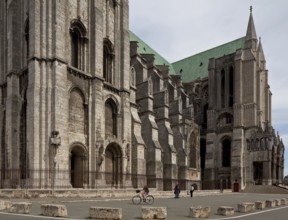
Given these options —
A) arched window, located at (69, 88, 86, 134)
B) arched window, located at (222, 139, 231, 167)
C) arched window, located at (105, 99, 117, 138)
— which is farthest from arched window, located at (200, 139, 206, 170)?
arched window, located at (69, 88, 86, 134)

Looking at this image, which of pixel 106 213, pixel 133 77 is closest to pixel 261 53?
pixel 133 77

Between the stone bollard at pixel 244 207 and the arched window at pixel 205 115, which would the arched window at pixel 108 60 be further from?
the arched window at pixel 205 115

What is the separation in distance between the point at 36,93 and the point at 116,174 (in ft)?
33.6

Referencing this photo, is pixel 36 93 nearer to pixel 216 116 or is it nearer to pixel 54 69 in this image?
pixel 54 69

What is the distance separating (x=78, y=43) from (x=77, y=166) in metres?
9.53

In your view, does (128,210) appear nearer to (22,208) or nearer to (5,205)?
(22,208)

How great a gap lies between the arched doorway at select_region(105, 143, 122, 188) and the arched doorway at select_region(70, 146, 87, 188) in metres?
3.17

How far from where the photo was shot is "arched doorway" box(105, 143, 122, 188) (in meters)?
31.8

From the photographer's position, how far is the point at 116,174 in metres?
32.2

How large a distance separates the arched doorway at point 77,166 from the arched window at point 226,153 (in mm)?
31597

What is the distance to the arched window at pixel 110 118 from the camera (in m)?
32.5

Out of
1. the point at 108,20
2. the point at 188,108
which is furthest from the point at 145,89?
the point at 188,108

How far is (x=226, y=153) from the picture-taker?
5634cm

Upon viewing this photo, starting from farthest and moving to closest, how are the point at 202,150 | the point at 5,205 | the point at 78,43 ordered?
the point at 202,150 < the point at 78,43 < the point at 5,205
